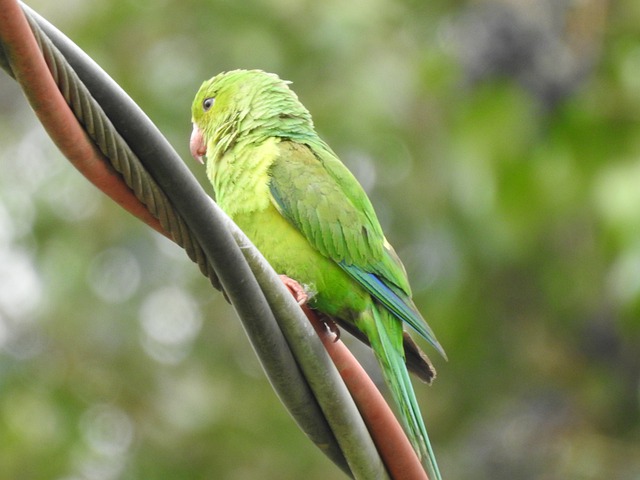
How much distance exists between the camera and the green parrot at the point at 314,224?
3217mm

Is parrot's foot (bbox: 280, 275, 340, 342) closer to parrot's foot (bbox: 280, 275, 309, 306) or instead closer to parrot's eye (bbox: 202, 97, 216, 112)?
parrot's foot (bbox: 280, 275, 309, 306)

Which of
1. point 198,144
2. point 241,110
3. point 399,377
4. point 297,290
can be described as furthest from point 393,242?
point 399,377

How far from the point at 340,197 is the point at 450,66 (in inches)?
126

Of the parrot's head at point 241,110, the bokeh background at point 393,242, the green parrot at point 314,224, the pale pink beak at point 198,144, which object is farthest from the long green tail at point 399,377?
the bokeh background at point 393,242

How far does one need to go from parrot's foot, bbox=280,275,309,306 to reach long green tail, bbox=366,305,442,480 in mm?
220

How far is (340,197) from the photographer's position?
11.3 ft

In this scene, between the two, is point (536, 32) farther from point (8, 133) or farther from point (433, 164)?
point (8, 133)

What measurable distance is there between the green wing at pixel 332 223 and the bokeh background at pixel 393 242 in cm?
240

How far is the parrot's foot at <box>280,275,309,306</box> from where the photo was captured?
10.4 ft

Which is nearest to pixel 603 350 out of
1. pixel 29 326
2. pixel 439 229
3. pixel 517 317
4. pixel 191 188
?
pixel 517 317

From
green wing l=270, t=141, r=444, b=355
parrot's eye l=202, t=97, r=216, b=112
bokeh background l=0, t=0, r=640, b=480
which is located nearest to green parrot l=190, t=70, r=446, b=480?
green wing l=270, t=141, r=444, b=355

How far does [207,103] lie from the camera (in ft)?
12.5

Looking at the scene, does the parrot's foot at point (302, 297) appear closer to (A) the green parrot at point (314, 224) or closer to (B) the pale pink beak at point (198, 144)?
(A) the green parrot at point (314, 224)

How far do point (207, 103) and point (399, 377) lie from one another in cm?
140
